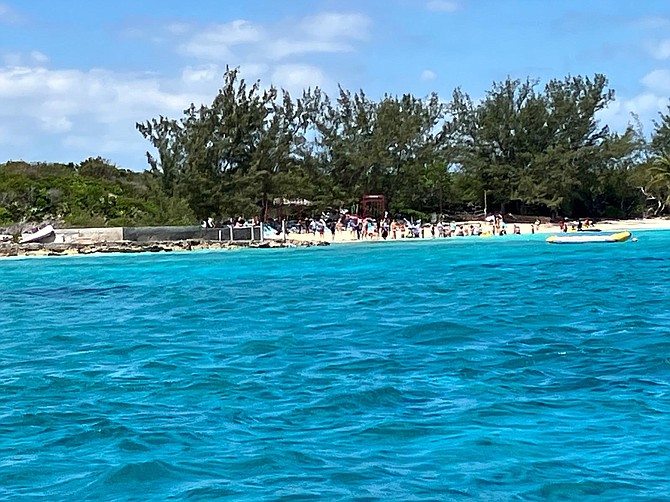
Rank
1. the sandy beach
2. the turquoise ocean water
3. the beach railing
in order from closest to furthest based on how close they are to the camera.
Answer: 1. the turquoise ocean water
2. the beach railing
3. the sandy beach

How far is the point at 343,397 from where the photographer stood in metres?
7.87

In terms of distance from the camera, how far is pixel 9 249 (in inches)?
1464

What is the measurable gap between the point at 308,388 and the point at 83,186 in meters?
46.0

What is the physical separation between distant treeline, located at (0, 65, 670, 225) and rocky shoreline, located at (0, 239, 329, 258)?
391 centimetres

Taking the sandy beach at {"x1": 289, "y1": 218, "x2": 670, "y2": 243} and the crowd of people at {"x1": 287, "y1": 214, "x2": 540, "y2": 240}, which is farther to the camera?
the crowd of people at {"x1": 287, "y1": 214, "x2": 540, "y2": 240}

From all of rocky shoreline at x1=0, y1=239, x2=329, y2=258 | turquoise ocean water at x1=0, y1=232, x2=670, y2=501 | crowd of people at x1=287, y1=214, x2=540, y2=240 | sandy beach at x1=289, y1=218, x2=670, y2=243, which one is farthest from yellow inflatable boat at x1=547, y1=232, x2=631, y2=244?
turquoise ocean water at x1=0, y1=232, x2=670, y2=501

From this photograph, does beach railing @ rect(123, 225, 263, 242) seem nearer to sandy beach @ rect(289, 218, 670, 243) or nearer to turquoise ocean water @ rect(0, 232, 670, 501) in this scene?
sandy beach @ rect(289, 218, 670, 243)

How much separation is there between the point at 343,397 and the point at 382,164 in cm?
4500

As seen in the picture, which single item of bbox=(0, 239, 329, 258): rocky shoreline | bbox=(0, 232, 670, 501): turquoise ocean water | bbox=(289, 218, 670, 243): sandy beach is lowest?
bbox=(0, 232, 670, 501): turquoise ocean water

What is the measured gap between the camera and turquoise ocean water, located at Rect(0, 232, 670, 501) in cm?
568

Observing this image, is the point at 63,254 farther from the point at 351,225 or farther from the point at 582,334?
the point at 582,334

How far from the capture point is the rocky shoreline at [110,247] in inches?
1460

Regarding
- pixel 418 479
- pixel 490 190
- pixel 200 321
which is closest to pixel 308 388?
pixel 418 479

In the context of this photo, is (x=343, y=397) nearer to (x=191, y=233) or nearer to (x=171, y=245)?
(x=171, y=245)
